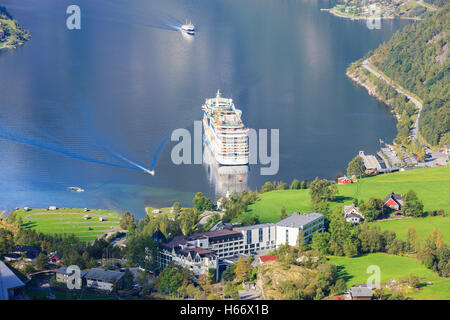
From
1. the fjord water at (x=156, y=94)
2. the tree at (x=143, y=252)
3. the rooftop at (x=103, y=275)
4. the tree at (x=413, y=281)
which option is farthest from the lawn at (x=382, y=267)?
the fjord water at (x=156, y=94)

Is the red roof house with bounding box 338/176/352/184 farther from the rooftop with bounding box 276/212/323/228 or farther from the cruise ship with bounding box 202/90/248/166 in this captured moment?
the rooftop with bounding box 276/212/323/228

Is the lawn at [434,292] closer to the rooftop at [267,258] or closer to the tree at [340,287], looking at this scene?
the tree at [340,287]


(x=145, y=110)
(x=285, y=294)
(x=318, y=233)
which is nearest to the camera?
(x=285, y=294)

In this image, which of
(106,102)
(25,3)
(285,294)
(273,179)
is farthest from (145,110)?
(25,3)

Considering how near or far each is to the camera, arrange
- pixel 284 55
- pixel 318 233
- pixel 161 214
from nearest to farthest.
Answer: pixel 318 233
pixel 161 214
pixel 284 55

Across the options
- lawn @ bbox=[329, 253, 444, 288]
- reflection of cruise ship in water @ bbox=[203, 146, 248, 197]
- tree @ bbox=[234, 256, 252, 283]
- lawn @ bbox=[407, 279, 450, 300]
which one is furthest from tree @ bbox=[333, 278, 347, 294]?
reflection of cruise ship in water @ bbox=[203, 146, 248, 197]

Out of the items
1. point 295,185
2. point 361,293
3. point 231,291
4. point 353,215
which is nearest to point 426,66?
point 295,185
